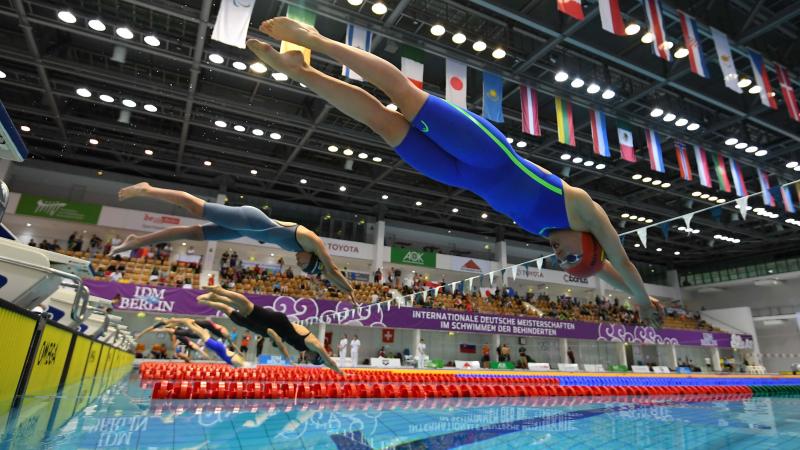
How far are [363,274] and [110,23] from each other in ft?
63.4

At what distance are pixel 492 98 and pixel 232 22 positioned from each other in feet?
21.5

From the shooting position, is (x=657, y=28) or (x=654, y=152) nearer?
(x=657, y=28)

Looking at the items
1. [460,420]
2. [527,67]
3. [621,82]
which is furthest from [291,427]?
[621,82]

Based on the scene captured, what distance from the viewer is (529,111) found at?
487 inches

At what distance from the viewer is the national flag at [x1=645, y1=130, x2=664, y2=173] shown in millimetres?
13758

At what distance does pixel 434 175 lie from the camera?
3053mm

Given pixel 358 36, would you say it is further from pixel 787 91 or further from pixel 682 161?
pixel 682 161

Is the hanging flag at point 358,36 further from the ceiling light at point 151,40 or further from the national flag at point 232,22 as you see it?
the ceiling light at point 151,40

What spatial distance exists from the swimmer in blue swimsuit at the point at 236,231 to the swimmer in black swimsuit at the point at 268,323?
2823 mm

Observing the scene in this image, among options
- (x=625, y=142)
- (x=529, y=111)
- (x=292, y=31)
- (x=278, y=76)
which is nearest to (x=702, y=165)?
(x=625, y=142)

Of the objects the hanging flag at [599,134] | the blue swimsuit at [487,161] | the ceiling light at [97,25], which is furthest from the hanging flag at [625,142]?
the ceiling light at [97,25]

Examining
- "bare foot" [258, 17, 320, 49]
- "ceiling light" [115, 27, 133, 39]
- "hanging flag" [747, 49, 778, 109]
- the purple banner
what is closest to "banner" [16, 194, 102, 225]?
the purple banner

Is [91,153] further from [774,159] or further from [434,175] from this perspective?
[774,159]

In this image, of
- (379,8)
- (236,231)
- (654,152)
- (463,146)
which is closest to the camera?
(463,146)
